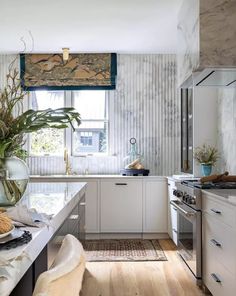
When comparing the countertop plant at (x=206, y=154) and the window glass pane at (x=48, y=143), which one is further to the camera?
the window glass pane at (x=48, y=143)

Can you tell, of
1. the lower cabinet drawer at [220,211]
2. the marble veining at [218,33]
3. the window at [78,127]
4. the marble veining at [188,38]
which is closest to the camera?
the lower cabinet drawer at [220,211]

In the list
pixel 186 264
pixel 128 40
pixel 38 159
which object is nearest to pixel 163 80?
pixel 128 40

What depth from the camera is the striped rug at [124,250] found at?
13.8 feet

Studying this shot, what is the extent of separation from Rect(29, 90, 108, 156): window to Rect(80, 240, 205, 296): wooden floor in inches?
84.2

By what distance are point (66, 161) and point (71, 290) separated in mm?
4860

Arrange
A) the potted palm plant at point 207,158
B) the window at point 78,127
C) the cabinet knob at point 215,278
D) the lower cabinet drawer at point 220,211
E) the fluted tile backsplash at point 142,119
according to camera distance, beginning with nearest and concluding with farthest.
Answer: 1. the lower cabinet drawer at point 220,211
2. the cabinet knob at point 215,278
3. the potted palm plant at point 207,158
4. the fluted tile backsplash at point 142,119
5. the window at point 78,127

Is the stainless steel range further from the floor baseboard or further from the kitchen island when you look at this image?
the kitchen island

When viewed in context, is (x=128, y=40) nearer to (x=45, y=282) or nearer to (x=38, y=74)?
(x=38, y=74)

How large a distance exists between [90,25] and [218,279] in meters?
3.01

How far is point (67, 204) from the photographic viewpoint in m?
1.98

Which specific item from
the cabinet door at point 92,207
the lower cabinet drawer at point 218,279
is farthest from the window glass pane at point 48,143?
the lower cabinet drawer at point 218,279

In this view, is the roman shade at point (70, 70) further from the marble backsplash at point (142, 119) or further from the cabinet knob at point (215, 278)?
the cabinet knob at point (215, 278)

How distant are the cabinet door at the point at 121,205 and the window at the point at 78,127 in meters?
0.76

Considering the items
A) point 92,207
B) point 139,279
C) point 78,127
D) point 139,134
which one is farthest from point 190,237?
point 78,127
